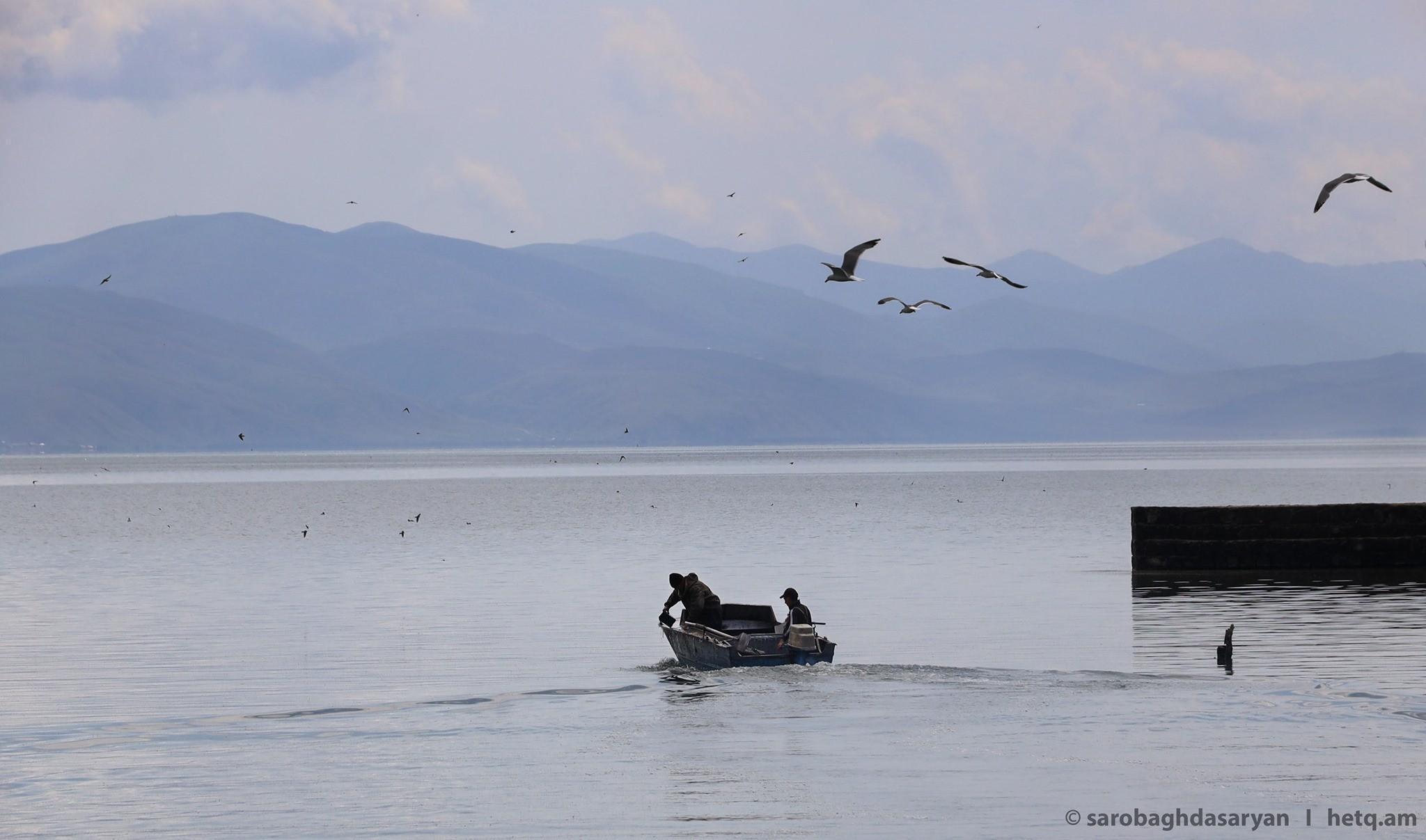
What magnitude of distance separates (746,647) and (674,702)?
305 centimetres

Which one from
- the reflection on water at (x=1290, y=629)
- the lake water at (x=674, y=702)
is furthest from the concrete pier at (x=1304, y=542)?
the lake water at (x=674, y=702)

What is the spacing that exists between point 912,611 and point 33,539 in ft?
195

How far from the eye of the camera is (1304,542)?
53344mm

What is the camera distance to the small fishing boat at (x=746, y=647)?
33750 millimetres

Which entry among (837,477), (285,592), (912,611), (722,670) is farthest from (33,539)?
(837,477)

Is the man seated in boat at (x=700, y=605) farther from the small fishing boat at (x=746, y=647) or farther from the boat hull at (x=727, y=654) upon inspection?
the boat hull at (x=727, y=654)

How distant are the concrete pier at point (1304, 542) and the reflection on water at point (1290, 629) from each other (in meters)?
1.92

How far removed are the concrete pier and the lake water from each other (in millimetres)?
2798

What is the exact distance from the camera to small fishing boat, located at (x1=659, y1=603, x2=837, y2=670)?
111 ft

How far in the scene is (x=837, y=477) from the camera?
198m

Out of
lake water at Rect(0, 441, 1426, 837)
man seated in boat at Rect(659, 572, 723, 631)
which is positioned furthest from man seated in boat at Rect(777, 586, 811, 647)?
man seated in boat at Rect(659, 572, 723, 631)

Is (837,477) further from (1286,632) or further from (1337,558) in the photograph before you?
(1286,632)

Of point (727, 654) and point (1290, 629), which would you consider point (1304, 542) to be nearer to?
point (1290, 629)

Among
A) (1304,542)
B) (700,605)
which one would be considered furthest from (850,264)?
(1304,542)
